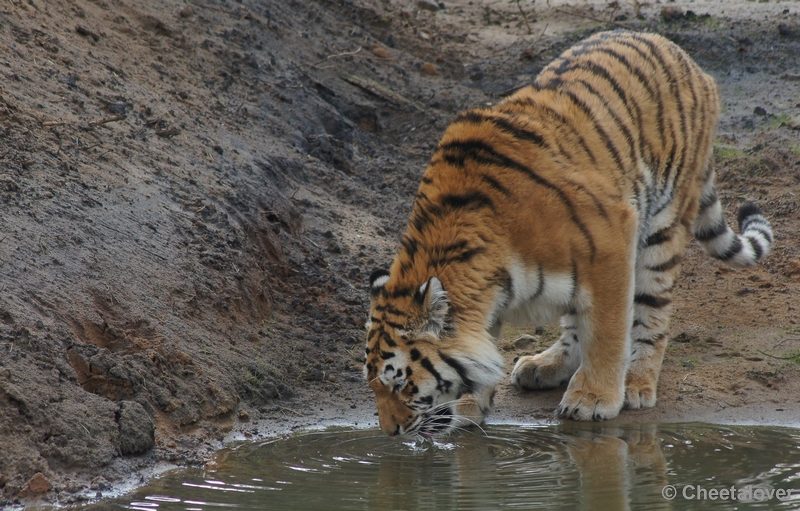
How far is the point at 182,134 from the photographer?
19.7ft

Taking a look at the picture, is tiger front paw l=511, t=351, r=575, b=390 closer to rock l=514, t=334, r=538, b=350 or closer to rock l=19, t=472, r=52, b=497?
rock l=514, t=334, r=538, b=350

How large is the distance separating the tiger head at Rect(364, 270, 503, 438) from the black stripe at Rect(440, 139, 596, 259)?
2.39 feet

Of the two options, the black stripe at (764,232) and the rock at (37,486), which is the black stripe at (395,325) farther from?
the black stripe at (764,232)

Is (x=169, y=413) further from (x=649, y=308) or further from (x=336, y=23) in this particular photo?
(x=336, y=23)

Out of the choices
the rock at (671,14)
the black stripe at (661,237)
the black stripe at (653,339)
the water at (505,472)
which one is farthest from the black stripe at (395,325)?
the rock at (671,14)

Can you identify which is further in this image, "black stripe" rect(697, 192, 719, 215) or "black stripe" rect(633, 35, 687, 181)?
"black stripe" rect(697, 192, 719, 215)

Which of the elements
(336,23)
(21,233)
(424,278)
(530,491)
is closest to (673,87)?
(424,278)

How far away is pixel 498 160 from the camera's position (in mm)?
4254

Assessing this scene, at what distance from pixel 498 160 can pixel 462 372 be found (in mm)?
1064

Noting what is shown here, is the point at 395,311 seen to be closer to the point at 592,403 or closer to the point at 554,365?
the point at 592,403

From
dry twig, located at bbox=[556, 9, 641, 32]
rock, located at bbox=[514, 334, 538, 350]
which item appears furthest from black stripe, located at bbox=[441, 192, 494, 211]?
dry twig, located at bbox=[556, 9, 641, 32]

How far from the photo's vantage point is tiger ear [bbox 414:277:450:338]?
12.4 ft

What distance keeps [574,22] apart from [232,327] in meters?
6.52

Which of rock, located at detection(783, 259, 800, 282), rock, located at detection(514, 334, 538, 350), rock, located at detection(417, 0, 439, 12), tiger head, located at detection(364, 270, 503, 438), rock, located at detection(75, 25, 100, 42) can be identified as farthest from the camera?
rock, located at detection(417, 0, 439, 12)
